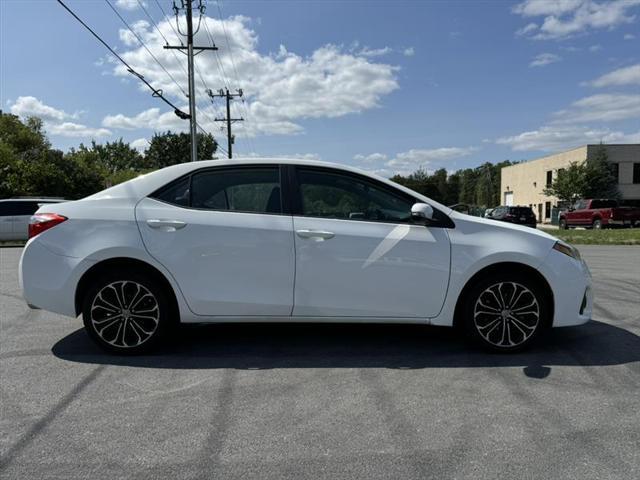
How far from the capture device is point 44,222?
4164mm

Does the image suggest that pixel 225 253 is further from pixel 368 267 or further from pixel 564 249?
pixel 564 249

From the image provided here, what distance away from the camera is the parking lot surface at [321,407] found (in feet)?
8.36

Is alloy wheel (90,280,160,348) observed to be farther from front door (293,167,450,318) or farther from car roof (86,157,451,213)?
front door (293,167,450,318)

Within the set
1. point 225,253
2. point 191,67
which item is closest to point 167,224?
point 225,253

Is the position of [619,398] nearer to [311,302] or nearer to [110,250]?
[311,302]

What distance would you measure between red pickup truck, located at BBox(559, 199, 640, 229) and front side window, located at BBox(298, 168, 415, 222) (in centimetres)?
2867

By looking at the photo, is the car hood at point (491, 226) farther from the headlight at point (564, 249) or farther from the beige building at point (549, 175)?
the beige building at point (549, 175)

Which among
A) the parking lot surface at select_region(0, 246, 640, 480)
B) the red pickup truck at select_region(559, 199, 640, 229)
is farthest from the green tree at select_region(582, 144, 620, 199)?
the parking lot surface at select_region(0, 246, 640, 480)

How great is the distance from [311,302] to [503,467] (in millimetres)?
2004

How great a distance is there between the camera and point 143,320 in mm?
4191

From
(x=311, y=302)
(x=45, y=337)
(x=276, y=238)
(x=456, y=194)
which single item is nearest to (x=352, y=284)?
(x=311, y=302)

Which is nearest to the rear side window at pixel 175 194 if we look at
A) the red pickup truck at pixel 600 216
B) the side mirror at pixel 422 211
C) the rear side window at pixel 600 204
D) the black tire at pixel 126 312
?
the black tire at pixel 126 312

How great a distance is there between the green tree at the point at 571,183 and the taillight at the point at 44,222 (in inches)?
1791

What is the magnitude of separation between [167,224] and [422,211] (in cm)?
218
